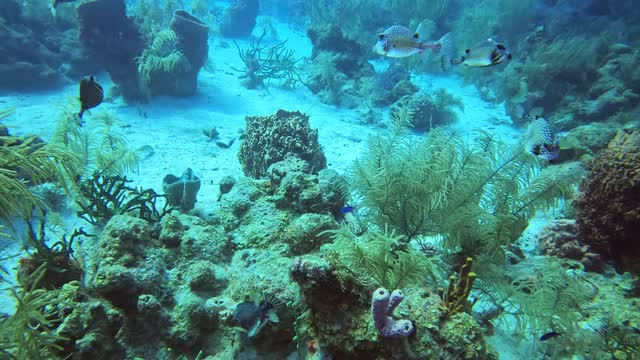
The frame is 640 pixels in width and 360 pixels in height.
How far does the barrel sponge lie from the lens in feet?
18.1

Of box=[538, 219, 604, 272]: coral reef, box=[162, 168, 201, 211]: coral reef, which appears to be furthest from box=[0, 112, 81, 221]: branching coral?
box=[538, 219, 604, 272]: coral reef

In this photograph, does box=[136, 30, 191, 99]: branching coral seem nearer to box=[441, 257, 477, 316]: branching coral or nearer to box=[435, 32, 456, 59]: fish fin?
box=[435, 32, 456, 59]: fish fin

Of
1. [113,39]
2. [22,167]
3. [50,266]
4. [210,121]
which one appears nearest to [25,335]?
[50,266]

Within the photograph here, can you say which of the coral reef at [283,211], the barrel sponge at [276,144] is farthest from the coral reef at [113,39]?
the coral reef at [283,211]

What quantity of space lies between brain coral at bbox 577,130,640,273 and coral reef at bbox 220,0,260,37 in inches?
637

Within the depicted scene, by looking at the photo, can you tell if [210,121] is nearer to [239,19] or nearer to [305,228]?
[305,228]

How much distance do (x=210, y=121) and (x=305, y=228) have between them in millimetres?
6557

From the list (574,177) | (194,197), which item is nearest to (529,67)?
(574,177)

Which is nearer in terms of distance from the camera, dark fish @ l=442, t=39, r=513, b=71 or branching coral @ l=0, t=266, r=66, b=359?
branching coral @ l=0, t=266, r=66, b=359

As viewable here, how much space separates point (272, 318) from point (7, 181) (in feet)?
9.34

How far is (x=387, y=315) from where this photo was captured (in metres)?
1.99

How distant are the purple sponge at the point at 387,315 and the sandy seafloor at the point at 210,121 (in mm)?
2970

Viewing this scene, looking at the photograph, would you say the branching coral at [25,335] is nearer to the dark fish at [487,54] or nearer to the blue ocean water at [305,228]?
the blue ocean water at [305,228]

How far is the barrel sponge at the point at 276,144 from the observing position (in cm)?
552
